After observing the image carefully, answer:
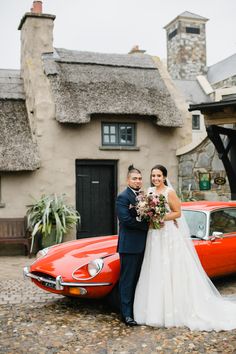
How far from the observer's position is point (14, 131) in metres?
12.2

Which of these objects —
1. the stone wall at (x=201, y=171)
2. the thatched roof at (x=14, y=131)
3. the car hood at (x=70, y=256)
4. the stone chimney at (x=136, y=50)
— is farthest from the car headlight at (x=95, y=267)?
the stone chimney at (x=136, y=50)

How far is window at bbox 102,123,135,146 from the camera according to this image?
42.1 ft

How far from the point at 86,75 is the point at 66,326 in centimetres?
897

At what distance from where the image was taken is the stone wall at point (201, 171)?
12422 mm

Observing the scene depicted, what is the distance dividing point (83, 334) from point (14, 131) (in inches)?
317

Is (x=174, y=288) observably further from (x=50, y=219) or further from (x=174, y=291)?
(x=50, y=219)

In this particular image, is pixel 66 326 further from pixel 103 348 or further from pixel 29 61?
pixel 29 61

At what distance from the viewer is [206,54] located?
4559 centimetres

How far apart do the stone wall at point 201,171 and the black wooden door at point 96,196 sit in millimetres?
2031

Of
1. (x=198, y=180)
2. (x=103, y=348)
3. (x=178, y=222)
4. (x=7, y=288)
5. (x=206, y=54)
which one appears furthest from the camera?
(x=206, y=54)

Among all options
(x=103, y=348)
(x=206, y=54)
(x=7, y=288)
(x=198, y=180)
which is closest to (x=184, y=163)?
(x=198, y=180)

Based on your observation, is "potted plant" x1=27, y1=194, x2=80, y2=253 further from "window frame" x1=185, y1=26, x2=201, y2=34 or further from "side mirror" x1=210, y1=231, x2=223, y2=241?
"window frame" x1=185, y1=26, x2=201, y2=34

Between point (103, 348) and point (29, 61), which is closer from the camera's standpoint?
point (103, 348)

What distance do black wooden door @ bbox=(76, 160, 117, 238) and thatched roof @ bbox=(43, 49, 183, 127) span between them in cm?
154
